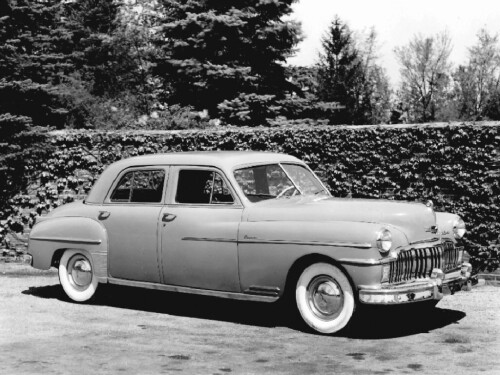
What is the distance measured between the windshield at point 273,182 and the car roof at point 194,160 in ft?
0.31

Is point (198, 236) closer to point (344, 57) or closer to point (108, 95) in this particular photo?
point (108, 95)

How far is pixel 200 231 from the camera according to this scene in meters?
7.48

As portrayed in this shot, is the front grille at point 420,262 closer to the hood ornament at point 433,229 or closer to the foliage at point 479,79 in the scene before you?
the hood ornament at point 433,229

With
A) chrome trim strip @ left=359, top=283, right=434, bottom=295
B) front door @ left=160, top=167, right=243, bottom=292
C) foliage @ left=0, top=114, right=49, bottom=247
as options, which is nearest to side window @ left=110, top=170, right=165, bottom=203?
front door @ left=160, top=167, right=243, bottom=292

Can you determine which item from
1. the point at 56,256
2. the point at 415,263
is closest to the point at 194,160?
the point at 56,256

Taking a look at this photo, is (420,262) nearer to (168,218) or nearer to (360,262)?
(360,262)

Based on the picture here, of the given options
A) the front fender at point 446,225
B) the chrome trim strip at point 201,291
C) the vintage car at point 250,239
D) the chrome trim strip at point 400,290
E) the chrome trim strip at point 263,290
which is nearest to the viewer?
the chrome trim strip at point 400,290

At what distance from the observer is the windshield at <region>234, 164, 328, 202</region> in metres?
7.65

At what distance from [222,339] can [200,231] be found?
4.06 feet

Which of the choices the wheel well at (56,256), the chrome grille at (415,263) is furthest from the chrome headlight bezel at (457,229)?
the wheel well at (56,256)

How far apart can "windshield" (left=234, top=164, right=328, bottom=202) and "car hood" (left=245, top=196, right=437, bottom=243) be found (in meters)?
0.33

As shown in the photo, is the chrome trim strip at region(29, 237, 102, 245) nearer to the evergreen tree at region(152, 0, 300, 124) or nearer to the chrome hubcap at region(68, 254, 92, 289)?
the chrome hubcap at region(68, 254, 92, 289)

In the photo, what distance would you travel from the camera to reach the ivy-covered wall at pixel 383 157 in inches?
388

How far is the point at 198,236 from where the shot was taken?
295 inches
